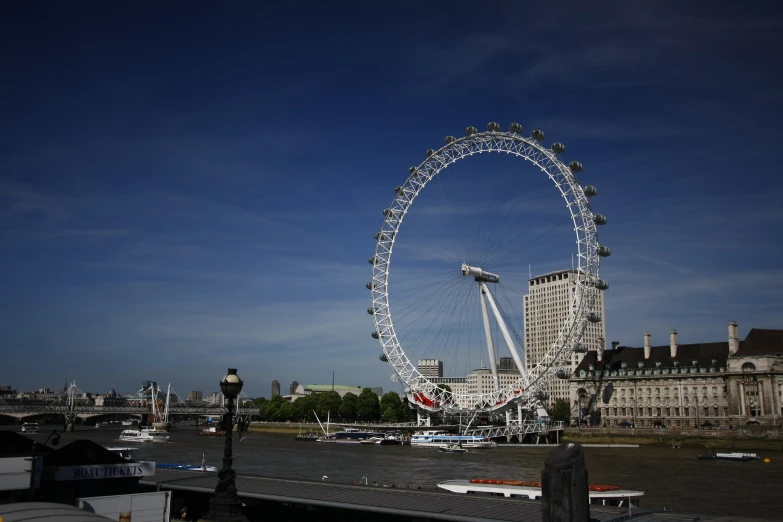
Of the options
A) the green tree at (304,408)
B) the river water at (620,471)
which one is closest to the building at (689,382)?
the river water at (620,471)

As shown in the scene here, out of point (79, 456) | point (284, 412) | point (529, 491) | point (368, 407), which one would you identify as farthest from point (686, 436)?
Answer: point (284, 412)

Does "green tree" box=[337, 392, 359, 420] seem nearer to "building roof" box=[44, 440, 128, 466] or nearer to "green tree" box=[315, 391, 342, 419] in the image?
"green tree" box=[315, 391, 342, 419]

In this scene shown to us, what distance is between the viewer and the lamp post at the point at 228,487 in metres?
11.6

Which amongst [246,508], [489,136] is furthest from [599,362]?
[246,508]

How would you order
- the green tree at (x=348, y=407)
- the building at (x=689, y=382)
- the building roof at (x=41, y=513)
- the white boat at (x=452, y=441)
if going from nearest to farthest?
the building roof at (x=41, y=513) → the white boat at (x=452, y=441) → the building at (x=689, y=382) → the green tree at (x=348, y=407)

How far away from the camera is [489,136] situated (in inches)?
2822

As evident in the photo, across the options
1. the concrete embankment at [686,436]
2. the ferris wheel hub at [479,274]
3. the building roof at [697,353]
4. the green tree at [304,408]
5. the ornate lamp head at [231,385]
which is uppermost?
the ferris wheel hub at [479,274]

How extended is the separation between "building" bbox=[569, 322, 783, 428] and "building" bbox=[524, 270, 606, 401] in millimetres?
56074

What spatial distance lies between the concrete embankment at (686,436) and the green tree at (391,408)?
162 ft

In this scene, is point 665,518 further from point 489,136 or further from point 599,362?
point 599,362

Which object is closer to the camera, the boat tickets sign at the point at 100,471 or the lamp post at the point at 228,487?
the lamp post at the point at 228,487

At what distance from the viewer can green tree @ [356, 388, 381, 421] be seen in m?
141

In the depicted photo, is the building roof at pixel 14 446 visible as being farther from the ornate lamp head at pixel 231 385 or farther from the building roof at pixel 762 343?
the building roof at pixel 762 343

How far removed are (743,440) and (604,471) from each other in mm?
38034
